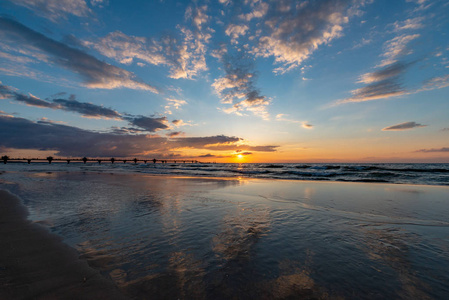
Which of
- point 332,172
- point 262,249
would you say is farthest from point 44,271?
point 332,172

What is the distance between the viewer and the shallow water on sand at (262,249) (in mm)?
2768

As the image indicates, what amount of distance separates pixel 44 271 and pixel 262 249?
3.91 m

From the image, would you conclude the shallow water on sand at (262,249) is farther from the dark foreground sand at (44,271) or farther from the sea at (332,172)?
the sea at (332,172)

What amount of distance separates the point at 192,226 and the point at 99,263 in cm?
246

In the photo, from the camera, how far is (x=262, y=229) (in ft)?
17.3

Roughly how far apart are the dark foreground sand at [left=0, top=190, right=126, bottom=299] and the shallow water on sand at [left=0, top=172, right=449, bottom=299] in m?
0.20

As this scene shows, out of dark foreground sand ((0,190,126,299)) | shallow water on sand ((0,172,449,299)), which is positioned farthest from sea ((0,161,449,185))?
dark foreground sand ((0,190,126,299))

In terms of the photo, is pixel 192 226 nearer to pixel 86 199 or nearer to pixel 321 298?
pixel 321 298

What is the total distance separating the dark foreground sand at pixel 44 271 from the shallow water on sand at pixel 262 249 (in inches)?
8.0

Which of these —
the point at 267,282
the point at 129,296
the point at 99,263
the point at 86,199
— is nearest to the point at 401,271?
the point at 267,282

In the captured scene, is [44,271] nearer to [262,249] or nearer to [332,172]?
[262,249]

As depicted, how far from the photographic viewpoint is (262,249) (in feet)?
13.2

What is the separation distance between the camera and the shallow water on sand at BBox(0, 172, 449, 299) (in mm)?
2768

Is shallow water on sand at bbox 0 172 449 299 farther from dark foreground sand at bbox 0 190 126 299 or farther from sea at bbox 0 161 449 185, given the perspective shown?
sea at bbox 0 161 449 185
